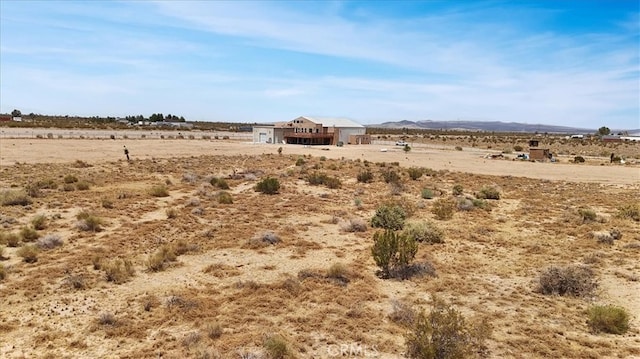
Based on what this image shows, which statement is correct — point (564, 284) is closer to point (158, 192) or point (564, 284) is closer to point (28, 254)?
point (28, 254)

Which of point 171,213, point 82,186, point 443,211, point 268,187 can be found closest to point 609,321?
point 443,211

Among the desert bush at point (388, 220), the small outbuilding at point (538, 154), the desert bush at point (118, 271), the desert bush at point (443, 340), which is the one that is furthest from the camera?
the small outbuilding at point (538, 154)

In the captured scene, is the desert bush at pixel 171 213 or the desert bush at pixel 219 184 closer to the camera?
the desert bush at pixel 171 213

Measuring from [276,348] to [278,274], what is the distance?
4.80 metres

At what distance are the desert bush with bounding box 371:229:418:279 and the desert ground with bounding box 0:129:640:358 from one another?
494 mm

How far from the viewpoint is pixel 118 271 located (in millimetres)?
12133

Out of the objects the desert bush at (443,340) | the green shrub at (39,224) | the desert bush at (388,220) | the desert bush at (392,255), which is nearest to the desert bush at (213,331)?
the desert bush at (443,340)

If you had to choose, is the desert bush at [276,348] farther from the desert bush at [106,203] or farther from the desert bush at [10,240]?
the desert bush at [106,203]

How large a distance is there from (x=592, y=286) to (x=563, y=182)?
2822 cm

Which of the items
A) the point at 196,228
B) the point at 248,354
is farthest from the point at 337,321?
the point at 196,228

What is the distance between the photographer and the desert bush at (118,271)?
12.0 metres

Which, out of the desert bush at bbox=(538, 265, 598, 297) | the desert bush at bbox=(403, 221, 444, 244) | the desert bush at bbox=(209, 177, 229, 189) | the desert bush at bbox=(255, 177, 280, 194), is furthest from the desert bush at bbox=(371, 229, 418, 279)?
the desert bush at bbox=(209, 177, 229, 189)

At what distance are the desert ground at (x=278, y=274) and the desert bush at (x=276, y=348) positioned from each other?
0.03 meters

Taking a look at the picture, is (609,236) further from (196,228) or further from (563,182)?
(563,182)
